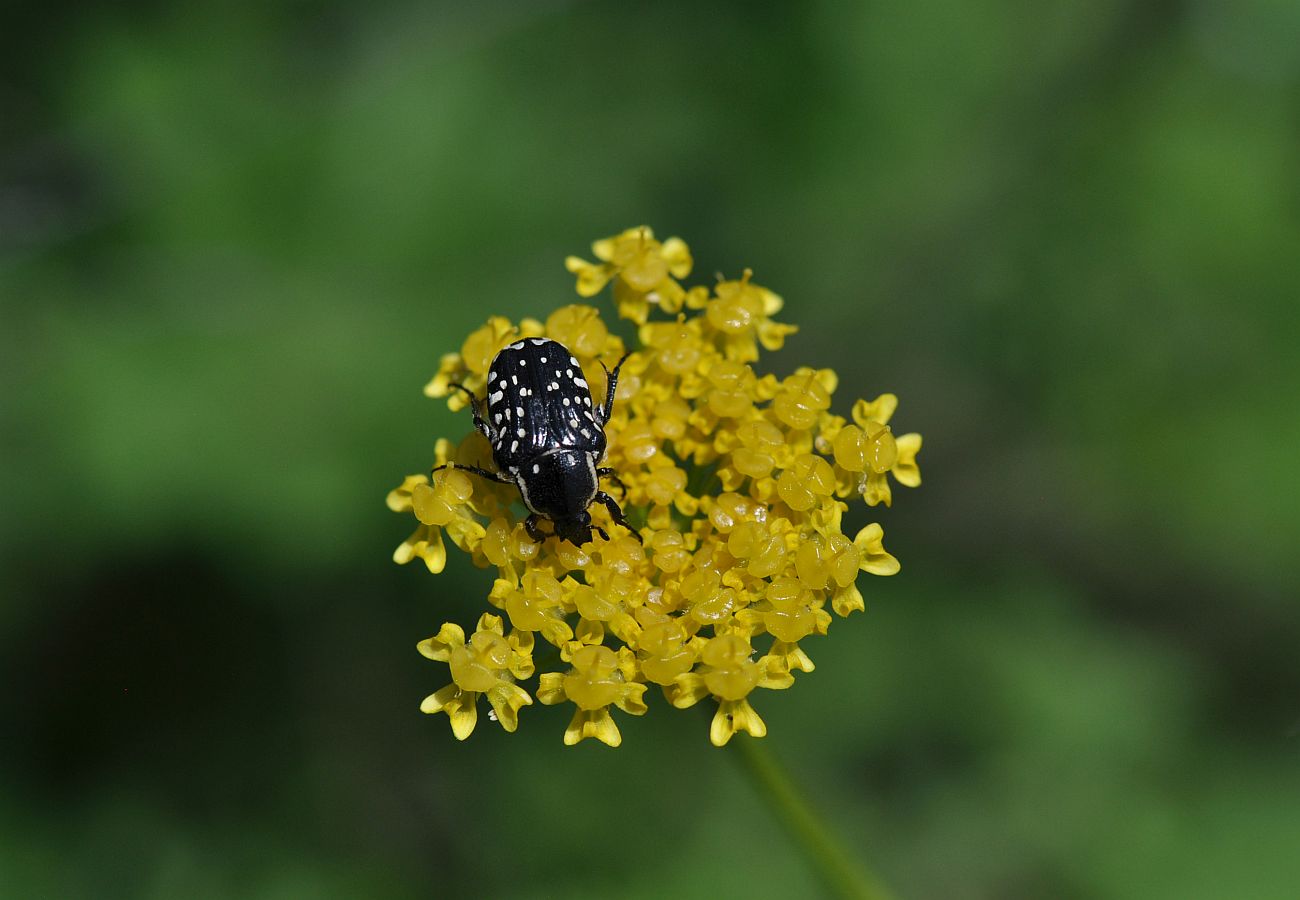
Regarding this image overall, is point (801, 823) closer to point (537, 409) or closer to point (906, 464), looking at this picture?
point (906, 464)

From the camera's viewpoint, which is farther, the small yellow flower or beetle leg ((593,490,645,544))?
beetle leg ((593,490,645,544))

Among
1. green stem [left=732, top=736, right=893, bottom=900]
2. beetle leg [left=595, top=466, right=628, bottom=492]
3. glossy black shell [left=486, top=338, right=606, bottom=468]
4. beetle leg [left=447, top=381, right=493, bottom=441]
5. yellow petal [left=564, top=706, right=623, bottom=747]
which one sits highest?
beetle leg [left=447, top=381, right=493, bottom=441]

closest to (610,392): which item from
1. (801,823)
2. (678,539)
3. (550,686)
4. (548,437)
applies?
(548,437)

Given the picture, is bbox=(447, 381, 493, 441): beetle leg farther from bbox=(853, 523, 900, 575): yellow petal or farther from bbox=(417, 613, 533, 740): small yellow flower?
bbox=(853, 523, 900, 575): yellow petal

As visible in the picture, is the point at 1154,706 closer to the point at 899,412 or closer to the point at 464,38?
the point at 899,412

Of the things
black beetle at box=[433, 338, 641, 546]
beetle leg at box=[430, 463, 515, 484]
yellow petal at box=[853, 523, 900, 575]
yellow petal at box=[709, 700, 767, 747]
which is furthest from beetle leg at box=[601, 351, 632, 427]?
yellow petal at box=[709, 700, 767, 747]

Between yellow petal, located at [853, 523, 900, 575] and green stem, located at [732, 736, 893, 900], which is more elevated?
yellow petal, located at [853, 523, 900, 575]

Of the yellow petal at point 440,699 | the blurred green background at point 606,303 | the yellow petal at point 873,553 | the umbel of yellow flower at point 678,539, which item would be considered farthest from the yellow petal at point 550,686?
the blurred green background at point 606,303
